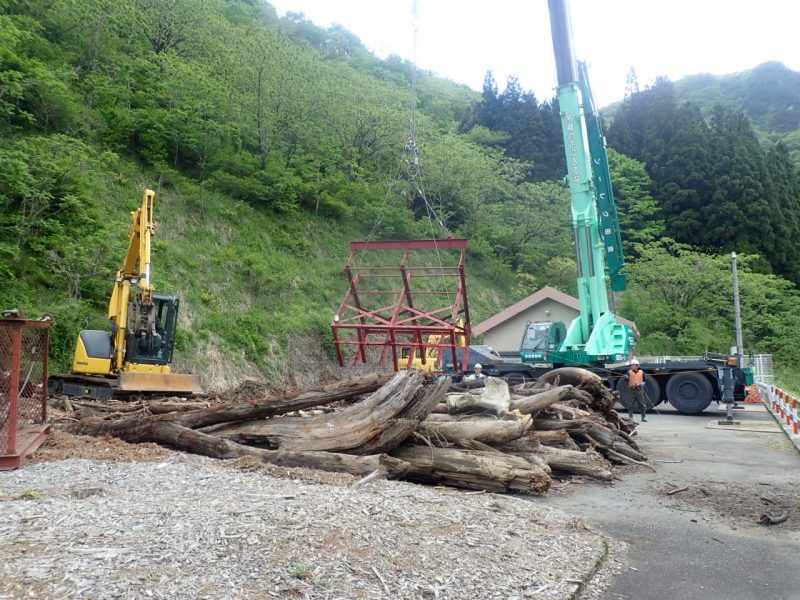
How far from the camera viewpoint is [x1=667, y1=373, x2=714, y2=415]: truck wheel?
18828 millimetres

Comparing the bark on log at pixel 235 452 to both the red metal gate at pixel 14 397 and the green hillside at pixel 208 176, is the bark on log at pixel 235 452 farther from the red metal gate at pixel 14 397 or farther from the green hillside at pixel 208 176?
the green hillside at pixel 208 176

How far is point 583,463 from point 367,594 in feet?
19.5

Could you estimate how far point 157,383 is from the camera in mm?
14766

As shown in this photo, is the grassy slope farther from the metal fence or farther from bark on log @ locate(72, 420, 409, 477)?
the metal fence

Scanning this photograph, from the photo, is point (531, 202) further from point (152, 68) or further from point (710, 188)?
point (152, 68)

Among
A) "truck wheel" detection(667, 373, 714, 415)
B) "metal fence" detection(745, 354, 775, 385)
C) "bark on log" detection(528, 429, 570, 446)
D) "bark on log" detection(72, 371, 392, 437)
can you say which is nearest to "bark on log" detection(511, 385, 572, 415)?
"bark on log" detection(528, 429, 570, 446)

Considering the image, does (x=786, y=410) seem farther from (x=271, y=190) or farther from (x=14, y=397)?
(x=271, y=190)

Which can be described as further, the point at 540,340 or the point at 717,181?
the point at 717,181

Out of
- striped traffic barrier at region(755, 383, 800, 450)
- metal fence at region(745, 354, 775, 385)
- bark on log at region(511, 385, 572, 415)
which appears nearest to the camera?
bark on log at region(511, 385, 572, 415)

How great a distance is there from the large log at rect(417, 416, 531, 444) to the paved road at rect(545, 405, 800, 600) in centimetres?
106

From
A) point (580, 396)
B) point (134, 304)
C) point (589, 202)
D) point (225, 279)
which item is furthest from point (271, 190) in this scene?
point (580, 396)

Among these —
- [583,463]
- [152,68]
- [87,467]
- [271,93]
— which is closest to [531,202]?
[271,93]

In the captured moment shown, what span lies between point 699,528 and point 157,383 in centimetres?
1183

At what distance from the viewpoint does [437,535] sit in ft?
16.9
